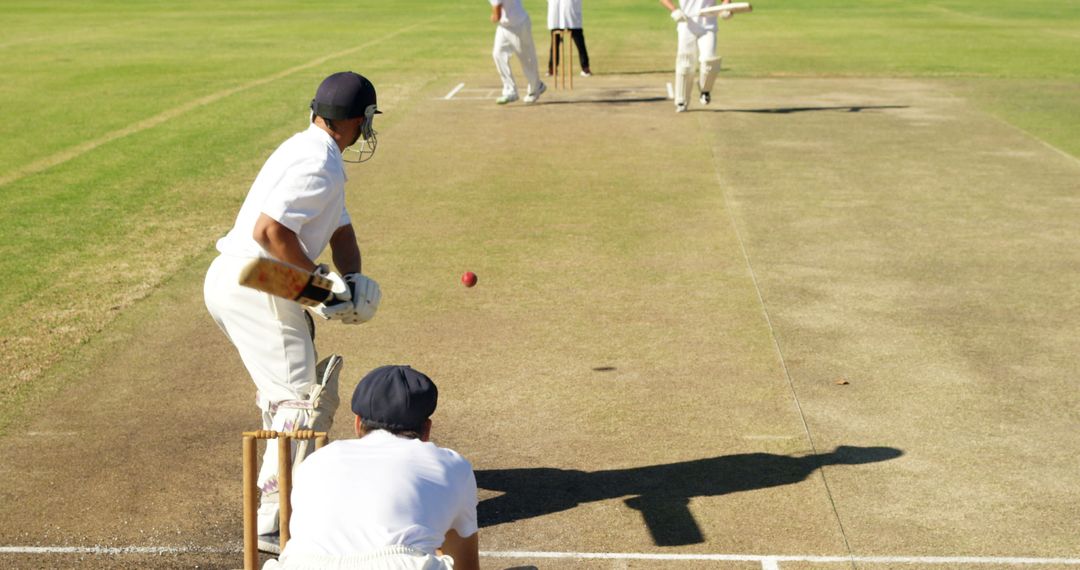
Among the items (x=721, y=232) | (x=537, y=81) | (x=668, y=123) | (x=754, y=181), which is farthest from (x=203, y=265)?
(x=537, y=81)

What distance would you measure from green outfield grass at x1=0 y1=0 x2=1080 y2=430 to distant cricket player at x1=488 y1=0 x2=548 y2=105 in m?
1.50

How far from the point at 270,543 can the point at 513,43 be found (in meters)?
14.1

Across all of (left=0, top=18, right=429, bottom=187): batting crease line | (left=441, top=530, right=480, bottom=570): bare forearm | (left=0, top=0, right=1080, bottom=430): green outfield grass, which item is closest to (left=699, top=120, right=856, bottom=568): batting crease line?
(left=0, top=0, right=1080, bottom=430): green outfield grass

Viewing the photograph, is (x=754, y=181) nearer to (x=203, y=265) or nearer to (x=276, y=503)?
(x=203, y=265)

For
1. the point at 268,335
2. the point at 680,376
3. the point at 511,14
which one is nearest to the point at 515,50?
the point at 511,14

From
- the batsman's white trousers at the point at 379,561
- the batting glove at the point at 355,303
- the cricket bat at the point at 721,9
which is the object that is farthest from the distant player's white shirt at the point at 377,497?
the cricket bat at the point at 721,9

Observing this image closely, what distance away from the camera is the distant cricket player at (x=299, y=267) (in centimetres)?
537

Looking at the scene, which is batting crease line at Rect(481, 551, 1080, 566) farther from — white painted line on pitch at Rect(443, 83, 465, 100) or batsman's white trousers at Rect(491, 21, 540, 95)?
white painted line on pitch at Rect(443, 83, 465, 100)

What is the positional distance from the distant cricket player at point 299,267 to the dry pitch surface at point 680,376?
66 centimetres

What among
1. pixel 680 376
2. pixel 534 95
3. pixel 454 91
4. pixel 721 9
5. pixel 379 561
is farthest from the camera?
pixel 454 91

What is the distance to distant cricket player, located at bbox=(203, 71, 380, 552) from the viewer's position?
5367 millimetres

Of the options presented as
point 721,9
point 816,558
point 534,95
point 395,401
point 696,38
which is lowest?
point 534,95

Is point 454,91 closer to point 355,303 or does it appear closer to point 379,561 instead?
point 355,303

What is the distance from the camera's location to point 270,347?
18.2ft
